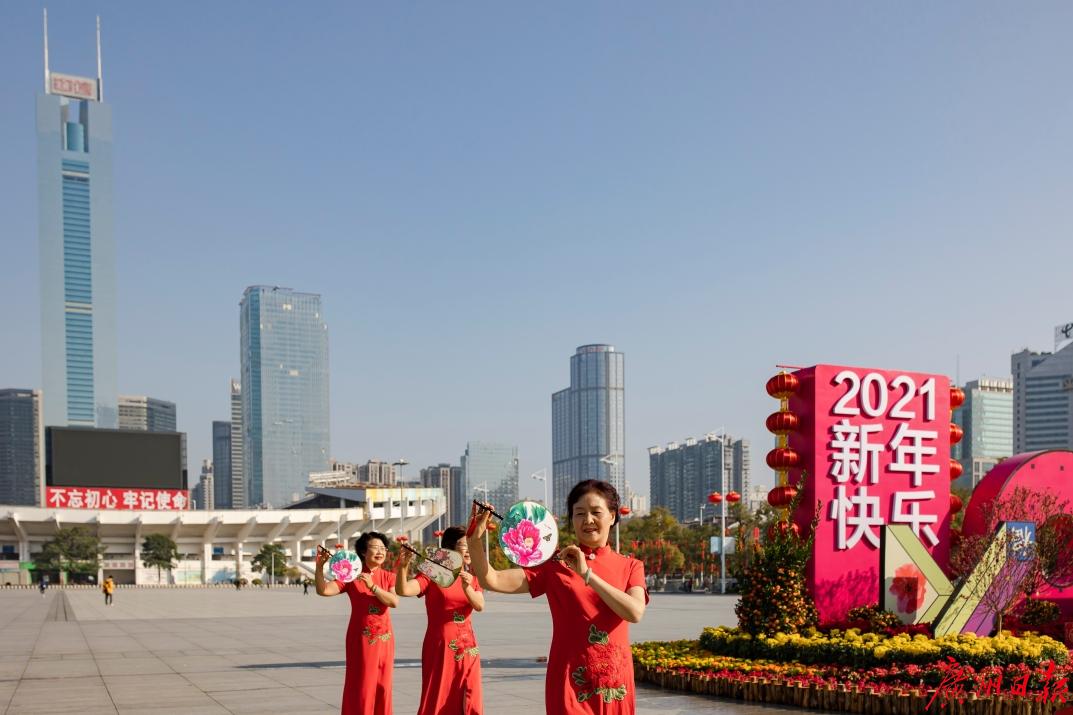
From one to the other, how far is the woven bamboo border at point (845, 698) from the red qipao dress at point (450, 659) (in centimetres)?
425

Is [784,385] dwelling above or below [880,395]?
above

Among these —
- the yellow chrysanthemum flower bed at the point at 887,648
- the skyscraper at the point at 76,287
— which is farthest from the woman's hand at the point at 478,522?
the skyscraper at the point at 76,287

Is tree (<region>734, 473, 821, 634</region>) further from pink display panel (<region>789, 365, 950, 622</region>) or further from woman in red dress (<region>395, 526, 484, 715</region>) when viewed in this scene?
woman in red dress (<region>395, 526, 484, 715</region>)

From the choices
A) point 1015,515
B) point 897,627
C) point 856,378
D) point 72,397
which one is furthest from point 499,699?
point 72,397

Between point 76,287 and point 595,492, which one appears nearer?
point 595,492

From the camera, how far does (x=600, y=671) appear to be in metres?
3.86

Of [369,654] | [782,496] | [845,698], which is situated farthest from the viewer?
[782,496]

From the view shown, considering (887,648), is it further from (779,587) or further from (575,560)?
(575,560)

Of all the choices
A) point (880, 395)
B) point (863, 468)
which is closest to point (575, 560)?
point (863, 468)

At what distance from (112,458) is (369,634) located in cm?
7224

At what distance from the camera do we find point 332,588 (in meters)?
6.98

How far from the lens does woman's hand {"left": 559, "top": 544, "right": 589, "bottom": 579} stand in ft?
11.8

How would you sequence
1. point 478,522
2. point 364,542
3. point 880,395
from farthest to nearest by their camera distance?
point 880,395 < point 364,542 < point 478,522

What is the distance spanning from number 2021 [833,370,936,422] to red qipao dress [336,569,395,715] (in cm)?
648
